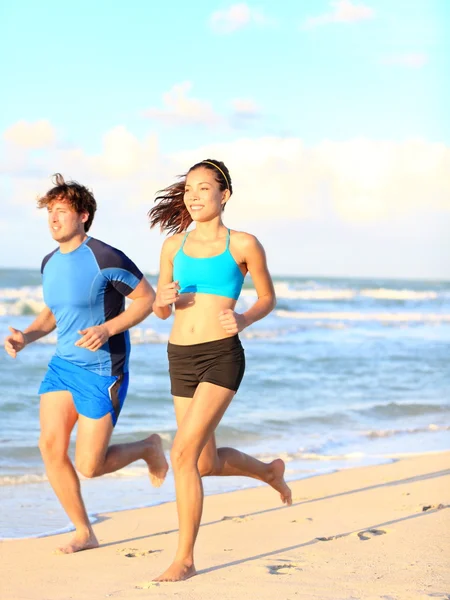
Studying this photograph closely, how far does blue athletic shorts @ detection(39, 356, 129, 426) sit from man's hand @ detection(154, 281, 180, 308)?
0.67 m

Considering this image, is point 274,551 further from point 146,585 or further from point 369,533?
point 146,585

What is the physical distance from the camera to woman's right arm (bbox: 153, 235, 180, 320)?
172 inches

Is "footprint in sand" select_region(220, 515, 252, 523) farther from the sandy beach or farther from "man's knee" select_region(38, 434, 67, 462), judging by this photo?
"man's knee" select_region(38, 434, 67, 462)

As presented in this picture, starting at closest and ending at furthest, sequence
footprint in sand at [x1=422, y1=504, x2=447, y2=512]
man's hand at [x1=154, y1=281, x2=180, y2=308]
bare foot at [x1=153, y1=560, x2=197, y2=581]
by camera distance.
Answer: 1. bare foot at [x1=153, y1=560, x2=197, y2=581]
2. man's hand at [x1=154, y1=281, x2=180, y2=308]
3. footprint in sand at [x1=422, y1=504, x2=447, y2=512]

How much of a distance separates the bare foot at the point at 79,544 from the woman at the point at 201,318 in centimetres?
72

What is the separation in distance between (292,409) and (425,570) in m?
6.33

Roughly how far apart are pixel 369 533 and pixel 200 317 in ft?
5.56

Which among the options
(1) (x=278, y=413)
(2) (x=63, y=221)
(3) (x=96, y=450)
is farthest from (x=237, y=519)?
(1) (x=278, y=413)

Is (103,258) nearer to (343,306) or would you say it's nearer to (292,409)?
(292,409)

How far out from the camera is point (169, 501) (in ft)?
20.7

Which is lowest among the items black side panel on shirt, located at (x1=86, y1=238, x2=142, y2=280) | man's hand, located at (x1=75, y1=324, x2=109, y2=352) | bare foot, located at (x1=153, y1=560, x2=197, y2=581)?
bare foot, located at (x1=153, y1=560, x2=197, y2=581)

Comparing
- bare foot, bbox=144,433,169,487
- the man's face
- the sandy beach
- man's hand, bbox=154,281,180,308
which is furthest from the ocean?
man's hand, bbox=154,281,180,308

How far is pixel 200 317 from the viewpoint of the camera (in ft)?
14.6

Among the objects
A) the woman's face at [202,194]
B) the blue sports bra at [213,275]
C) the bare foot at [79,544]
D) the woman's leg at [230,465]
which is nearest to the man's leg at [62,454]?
the bare foot at [79,544]
